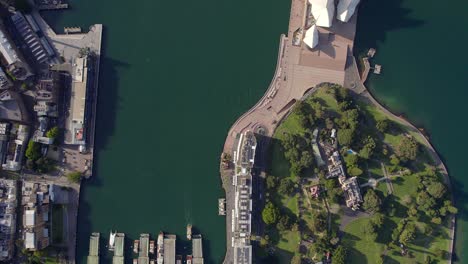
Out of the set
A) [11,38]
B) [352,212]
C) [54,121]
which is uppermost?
[11,38]

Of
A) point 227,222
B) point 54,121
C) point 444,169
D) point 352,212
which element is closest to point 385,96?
point 444,169

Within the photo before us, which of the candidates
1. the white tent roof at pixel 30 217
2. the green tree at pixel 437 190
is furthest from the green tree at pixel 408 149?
the white tent roof at pixel 30 217

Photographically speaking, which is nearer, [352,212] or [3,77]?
[3,77]

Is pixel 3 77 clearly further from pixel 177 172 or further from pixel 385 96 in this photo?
pixel 385 96

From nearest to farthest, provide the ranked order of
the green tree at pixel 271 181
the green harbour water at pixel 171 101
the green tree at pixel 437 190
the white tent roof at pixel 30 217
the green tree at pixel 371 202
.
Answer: the white tent roof at pixel 30 217 → the green tree at pixel 271 181 → the green tree at pixel 371 202 → the green tree at pixel 437 190 → the green harbour water at pixel 171 101

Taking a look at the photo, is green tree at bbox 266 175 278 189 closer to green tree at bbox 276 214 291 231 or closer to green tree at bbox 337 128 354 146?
green tree at bbox 276 214 291 231

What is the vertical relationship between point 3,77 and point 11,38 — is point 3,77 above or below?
below

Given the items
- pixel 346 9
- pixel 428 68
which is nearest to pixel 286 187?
pixel 346 9

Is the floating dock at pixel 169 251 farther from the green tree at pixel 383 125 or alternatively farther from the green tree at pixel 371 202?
the green tree at pixel 383 125
